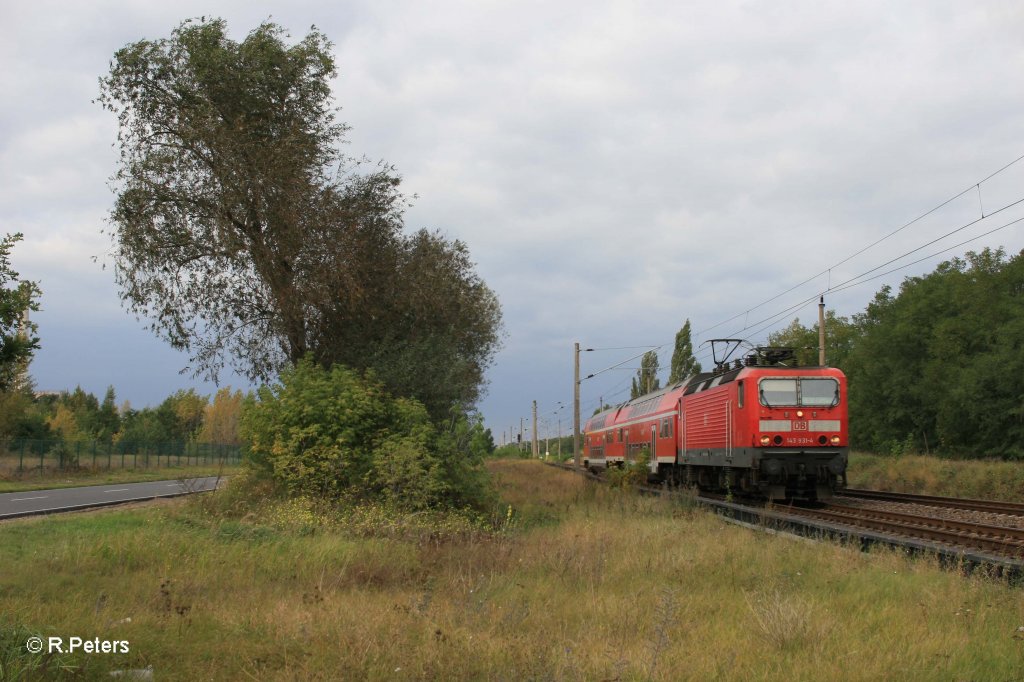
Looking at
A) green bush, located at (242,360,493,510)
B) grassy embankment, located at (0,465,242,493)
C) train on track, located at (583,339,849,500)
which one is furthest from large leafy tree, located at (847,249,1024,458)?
grassy embankment, located at (0,465,242,493)

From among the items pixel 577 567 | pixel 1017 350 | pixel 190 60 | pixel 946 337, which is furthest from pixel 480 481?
pixel 946 337

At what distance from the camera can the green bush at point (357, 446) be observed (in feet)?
54.5

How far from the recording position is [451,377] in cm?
2219

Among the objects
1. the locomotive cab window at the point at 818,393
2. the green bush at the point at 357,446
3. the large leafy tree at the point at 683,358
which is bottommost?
the green bush at the point at 357,446

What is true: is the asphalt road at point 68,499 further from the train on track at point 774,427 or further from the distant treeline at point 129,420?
the distant treeline at point 129,420

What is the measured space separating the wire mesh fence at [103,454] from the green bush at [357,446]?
580 inches

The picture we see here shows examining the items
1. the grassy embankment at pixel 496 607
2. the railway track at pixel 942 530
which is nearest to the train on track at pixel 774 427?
the railway track at pixel 942 530

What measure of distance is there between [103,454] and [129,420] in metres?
70.8

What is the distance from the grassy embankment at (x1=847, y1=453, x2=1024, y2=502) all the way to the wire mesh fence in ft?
81.1

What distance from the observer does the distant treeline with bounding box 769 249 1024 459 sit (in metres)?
43.7

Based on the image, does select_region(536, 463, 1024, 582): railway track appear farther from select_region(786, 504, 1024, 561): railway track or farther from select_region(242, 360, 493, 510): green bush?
select_region(242, 360, 493, 510): green bush

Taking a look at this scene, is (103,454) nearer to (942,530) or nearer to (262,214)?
(262,214)

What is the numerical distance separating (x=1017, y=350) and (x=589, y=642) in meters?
43.8

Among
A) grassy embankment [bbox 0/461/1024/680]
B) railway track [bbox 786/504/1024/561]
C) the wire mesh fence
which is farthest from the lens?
the wire mesh fence
